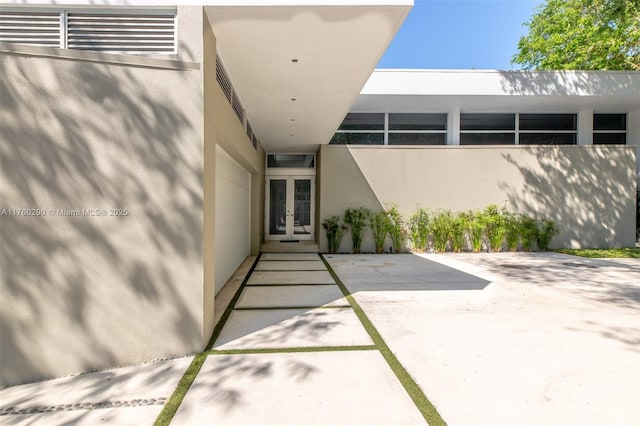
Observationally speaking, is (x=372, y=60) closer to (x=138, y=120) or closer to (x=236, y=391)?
(x=138, y=120)

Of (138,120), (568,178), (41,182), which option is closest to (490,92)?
(568,178)

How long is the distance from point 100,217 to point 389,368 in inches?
113

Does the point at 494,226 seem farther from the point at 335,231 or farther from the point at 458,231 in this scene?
the point at 335,231

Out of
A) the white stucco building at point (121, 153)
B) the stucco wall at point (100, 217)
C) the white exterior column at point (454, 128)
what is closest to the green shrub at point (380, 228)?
the white exterior column at point (454, 128)

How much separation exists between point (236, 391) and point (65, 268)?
1.81 meters

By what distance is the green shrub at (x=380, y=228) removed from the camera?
912cm

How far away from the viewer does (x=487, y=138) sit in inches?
412

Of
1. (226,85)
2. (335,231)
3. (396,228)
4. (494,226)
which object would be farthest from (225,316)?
(494,226)

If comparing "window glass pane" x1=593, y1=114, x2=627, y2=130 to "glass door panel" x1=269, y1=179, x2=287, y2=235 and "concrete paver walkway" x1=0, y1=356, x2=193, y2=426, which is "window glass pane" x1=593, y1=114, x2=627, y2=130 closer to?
"glass door panel" x1=269, y1=179, x2=287, y2=235

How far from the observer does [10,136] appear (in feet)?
8.29

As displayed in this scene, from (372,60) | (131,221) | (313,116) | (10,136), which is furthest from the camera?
(313,116)

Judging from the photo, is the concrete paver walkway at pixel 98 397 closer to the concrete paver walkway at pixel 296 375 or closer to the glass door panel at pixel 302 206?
the concrete paver walkway at pixel 296 375

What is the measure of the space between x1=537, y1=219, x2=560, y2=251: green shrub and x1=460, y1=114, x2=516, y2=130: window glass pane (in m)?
3.49

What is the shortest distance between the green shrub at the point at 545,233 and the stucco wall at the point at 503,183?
290mm
